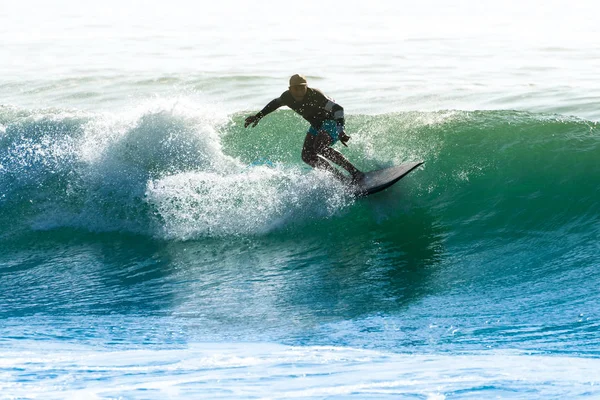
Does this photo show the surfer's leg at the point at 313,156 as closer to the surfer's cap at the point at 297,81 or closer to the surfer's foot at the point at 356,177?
the surfer's foot at the point at 356,177

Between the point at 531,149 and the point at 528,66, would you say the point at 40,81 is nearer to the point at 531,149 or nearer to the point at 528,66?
the point at 528,66

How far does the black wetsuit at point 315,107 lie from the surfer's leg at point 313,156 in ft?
0.60

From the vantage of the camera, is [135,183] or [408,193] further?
[135,183]

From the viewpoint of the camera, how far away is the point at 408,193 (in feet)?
31.9

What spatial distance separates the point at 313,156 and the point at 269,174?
0.95 m

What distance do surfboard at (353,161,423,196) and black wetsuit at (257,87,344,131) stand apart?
2.47ft

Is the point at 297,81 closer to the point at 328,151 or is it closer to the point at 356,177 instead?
the point at 328,151

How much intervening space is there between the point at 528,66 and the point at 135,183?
→ 12.2m

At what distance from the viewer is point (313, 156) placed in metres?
9.13

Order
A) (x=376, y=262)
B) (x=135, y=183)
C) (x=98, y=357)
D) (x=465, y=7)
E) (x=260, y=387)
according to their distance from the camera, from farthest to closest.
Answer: (x=465, y=7), (x=135, y=183), (x=376, y=262), (x=98, y=357), (x=260, y=387)

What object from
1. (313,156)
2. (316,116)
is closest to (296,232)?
(313,156)

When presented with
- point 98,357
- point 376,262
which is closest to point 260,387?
point 98,357

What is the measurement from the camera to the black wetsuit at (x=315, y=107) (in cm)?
887

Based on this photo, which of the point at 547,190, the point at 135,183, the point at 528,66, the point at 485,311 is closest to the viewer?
the point at 485,311
